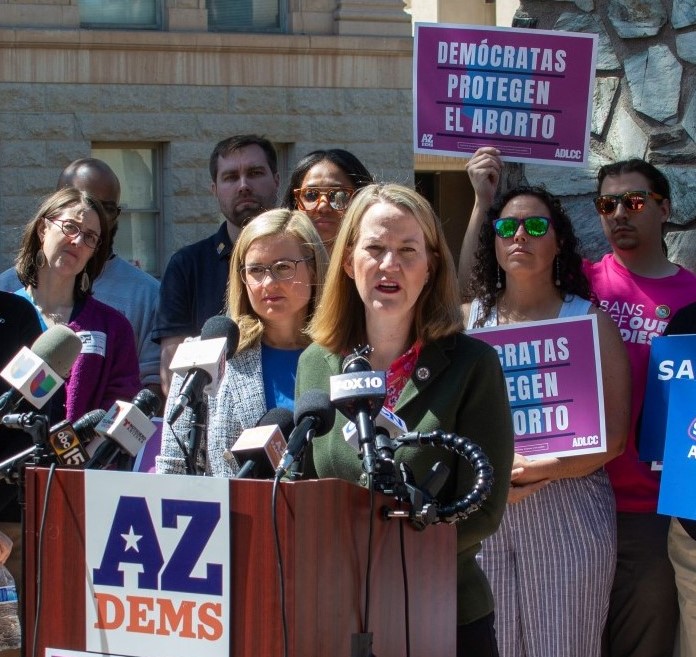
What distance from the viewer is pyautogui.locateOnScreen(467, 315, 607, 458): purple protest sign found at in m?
4.27

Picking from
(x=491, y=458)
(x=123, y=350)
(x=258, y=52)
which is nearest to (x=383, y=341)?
(x=491, y=458)

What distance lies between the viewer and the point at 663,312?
15.1 ft

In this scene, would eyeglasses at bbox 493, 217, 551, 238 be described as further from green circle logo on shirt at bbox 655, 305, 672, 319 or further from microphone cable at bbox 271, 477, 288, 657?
microphone cable at bbox 271, 477, 288, 657

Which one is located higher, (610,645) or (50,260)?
(50,260)

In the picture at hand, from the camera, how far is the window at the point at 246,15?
1454 cm

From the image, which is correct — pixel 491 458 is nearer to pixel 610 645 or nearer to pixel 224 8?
pixel 610 645

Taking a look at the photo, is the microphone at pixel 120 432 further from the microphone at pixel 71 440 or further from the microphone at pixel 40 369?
the microphone at pixel 40 369

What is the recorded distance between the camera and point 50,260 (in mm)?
4918

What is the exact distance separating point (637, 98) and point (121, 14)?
9.78 meters

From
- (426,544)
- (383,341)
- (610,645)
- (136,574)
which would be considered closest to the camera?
(136,574)

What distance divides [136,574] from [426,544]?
2.12 feet

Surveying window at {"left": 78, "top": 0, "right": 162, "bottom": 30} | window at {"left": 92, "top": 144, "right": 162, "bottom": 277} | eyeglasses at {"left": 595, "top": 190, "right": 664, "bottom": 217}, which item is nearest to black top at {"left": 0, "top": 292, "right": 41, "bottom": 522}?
eyeglasses at {"left": 595, "top": 190, "right": 664, "bottom": 217}

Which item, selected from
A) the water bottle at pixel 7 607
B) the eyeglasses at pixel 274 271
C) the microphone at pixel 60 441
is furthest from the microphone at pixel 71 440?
the eyeglasses at pixel 274 271

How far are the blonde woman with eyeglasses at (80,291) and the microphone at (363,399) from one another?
7.79 ft
